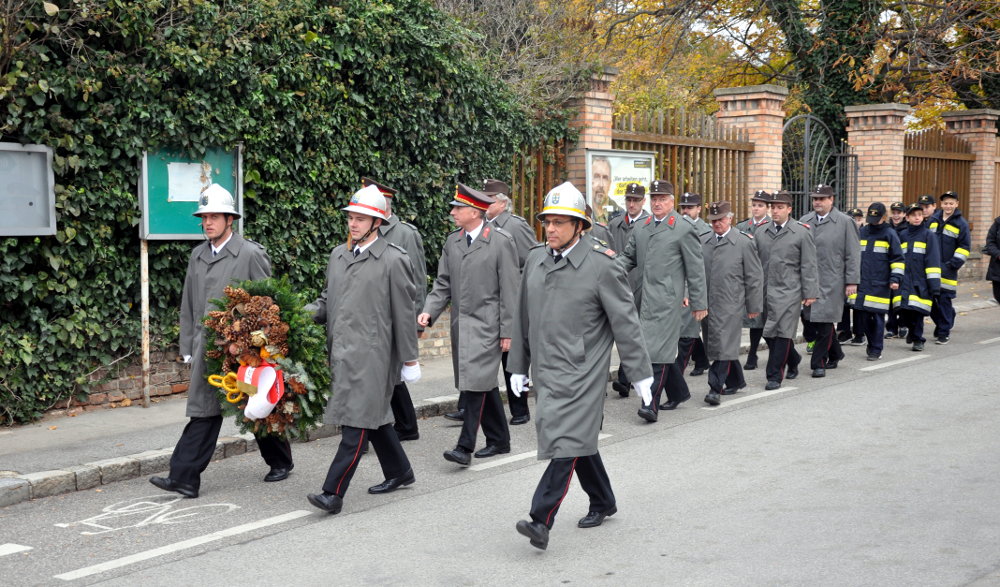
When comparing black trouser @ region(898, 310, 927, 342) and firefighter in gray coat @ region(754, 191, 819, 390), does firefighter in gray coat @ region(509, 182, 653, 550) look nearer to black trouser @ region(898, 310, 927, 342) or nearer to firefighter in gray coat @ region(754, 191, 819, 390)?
firefighter in gray coat @ region(754, 191, 819, 390)

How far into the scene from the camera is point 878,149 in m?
20.6

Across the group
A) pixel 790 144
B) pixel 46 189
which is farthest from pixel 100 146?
pixel 790 144

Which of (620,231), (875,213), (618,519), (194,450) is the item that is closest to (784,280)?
(620,231)

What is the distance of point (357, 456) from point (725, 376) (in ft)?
15.5

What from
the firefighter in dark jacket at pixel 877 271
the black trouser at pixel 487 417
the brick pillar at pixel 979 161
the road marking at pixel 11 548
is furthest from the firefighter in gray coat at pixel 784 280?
the brick pillar at pixel 979 161

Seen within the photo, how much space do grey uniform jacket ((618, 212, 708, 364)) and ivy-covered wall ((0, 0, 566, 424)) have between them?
10.8ft

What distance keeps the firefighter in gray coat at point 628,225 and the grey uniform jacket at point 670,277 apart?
33 centimetres

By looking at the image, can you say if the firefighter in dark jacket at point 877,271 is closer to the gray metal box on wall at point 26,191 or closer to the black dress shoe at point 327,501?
the black dress shoe at point 327,501

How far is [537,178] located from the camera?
13766mm

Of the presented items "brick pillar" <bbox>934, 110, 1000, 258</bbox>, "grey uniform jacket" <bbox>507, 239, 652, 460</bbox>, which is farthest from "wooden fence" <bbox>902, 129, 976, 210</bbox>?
"grey uniform jacket" <bbox>507, 239, 652, 460</bbox>

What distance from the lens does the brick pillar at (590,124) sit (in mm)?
13852

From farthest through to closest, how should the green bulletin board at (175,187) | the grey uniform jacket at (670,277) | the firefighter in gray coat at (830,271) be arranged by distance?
the firefighter in gray coat at (830,271) < the grey uniform jacket at (670,277) < the green bulletin board at (175,187)

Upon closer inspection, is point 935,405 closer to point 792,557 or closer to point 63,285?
point 792,557

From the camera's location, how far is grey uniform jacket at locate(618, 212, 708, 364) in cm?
933
